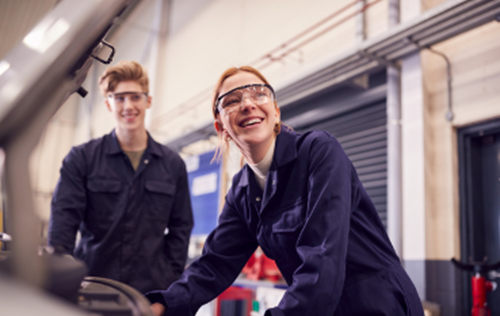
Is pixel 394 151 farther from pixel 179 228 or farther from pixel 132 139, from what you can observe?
pixel 132 139

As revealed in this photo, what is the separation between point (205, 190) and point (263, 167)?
13.1 feet

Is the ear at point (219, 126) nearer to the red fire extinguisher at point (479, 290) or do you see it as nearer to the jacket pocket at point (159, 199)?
the jacket pocket at point (159, 199)

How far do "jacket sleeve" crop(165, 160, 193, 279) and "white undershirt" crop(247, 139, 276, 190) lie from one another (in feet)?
2.78

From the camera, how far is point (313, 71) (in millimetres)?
4055

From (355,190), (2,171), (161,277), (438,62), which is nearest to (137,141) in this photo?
(161,277)

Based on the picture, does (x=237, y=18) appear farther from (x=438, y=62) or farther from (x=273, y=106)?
(x=273, y=106)

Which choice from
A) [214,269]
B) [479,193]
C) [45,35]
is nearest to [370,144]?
[479,193]

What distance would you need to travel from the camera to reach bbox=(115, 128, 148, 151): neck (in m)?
2.11

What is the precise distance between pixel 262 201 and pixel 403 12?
314 cm

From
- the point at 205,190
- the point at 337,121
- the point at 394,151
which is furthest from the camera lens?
the point at 205,190

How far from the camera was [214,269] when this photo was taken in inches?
51.1

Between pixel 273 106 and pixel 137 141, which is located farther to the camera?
pixel 137 141

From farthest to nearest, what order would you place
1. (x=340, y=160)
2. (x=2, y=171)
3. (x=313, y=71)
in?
(x=313, y=71)
(x=340, y=160)
(x=2, y=171)

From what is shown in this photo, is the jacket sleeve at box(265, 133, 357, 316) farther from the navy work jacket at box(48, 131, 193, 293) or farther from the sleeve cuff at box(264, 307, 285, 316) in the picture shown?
the navy work jacket at box(48, 131, 193, 293)
